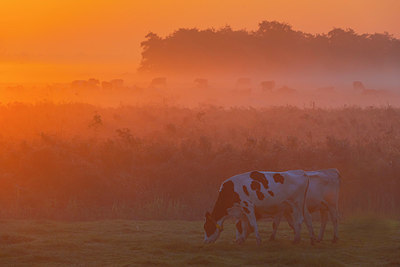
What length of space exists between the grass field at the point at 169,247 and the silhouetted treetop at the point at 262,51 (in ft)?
282

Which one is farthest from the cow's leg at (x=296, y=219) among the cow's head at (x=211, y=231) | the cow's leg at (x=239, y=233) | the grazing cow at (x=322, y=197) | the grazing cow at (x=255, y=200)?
the cow's head at (x=211, y=231)

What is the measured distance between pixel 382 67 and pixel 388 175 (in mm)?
89234

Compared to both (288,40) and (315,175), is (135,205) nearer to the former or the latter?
(315,175)

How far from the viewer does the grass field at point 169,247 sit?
13266 millimetres

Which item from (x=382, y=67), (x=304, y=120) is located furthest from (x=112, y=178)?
(x=382, y=67)

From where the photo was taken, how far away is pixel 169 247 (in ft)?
48.5

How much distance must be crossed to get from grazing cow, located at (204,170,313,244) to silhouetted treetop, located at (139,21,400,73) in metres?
88.5

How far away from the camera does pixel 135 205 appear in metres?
22.4

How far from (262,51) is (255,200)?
92.5 metres

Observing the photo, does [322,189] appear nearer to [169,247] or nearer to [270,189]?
[270,189]

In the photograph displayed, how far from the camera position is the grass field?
13.3 metres

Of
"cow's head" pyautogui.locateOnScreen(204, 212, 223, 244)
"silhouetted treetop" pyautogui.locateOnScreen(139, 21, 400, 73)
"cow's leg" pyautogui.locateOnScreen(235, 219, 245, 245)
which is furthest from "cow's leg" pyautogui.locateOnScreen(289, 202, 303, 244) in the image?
"silhouetted treetop" pyautogui.locateOnScreen(139, 21, 400, 73)

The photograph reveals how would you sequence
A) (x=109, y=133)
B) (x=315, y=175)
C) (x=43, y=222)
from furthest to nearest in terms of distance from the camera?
(x=109, y=133) → (x=43, y=222) → (x=315, y=175)

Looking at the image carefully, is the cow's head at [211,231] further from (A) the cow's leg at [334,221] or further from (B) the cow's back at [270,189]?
(A) the cow's leg at [334,221]
